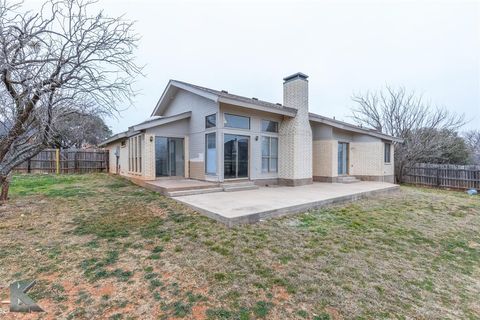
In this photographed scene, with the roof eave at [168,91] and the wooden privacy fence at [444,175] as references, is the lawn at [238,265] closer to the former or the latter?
the roof eave at [168,91]

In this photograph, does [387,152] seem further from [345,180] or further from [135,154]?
[135,154]

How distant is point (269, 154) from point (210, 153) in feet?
9.29

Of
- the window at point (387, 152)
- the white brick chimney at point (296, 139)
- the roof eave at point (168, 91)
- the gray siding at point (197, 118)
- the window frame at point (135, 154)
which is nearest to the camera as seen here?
the roof eave at point (168, 91)

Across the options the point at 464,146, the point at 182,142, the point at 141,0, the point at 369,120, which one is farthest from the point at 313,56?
the point at 464,146

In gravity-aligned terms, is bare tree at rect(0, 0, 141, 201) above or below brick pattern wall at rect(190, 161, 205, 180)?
above

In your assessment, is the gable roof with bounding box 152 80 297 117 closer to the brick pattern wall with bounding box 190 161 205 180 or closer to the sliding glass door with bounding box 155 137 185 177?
the sliding glass door with bounding box 155 137 185 177

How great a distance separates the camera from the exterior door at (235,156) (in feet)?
30.5

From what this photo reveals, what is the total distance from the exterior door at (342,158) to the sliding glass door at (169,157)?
8635 millimetres

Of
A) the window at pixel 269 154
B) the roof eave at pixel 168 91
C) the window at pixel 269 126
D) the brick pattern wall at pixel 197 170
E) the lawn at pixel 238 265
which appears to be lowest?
the lawn at pixel 238 265

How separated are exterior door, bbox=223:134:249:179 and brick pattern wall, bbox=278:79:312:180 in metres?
1.97

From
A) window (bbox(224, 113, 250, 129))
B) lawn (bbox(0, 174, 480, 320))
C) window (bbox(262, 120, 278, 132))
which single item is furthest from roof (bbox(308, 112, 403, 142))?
lawn (bbox(0, 174, 480, 320))

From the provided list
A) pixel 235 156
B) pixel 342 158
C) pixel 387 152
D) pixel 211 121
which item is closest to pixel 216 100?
pixel 211 121

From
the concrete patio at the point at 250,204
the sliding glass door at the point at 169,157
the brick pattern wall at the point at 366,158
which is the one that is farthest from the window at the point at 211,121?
the brick pattern wall at the point at 366,158

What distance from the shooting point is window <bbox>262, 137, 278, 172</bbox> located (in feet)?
34.5
